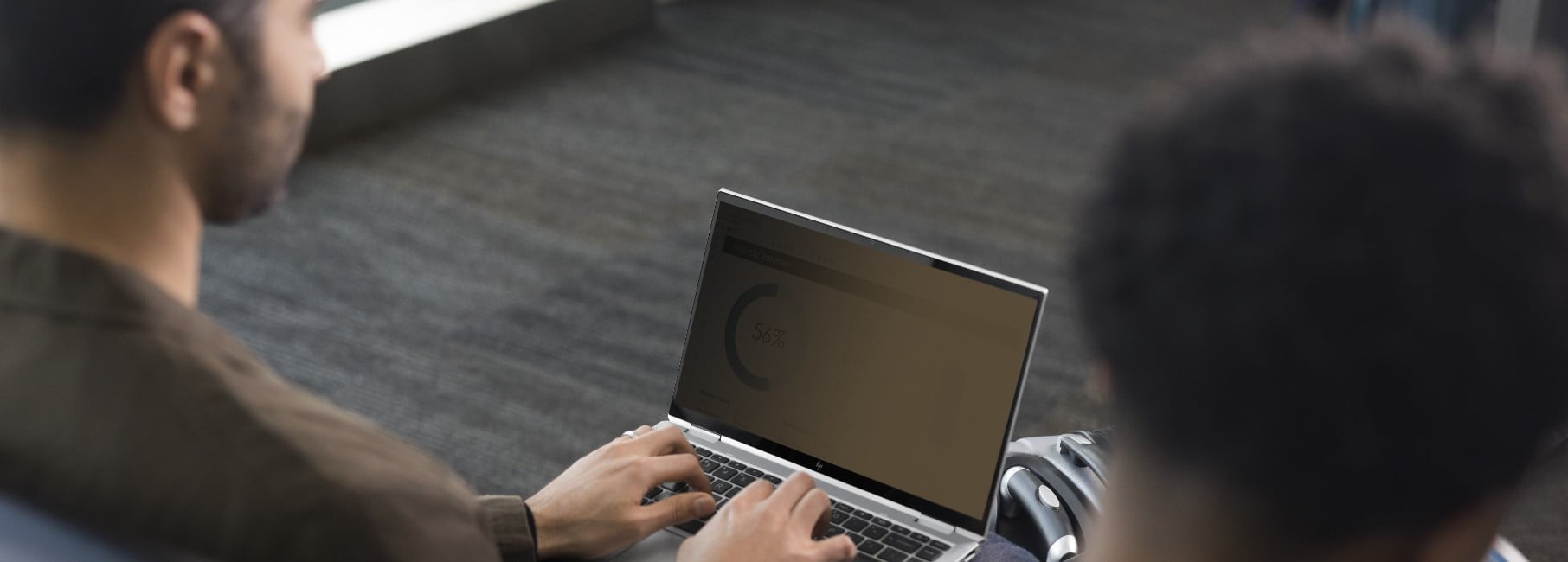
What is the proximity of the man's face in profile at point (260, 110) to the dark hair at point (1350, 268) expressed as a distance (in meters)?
0.56

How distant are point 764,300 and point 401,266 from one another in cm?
197

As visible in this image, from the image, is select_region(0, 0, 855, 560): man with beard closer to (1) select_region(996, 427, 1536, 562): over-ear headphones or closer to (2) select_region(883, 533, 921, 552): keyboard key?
(2) select_region(883, 533, 921, 552): keyboard key

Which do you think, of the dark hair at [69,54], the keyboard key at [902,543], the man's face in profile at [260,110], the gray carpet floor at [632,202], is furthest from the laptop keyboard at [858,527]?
the gray carpet floor at [632,202]

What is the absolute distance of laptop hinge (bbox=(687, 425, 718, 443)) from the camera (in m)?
1.36

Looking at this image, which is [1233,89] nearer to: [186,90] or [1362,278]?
[1362,278]

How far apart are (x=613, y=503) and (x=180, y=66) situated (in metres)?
0.49

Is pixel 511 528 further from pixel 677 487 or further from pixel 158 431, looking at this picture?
pixel 158 431

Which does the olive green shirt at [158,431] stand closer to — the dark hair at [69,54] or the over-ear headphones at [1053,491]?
the dark hair at [69,54]

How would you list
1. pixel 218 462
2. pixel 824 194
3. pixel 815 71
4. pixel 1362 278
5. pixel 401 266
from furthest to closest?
pixel 815 71
pixel 824 194
pixel 401 266
pixel 218 462
pixel 1362 278

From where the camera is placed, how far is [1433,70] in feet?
1.71

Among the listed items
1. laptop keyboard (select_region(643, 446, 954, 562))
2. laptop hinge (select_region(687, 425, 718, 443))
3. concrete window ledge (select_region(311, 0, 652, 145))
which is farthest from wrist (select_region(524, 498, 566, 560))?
concrete window ledge (select_region(311, 0, 652, 145))

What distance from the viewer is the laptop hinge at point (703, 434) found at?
1363 mm

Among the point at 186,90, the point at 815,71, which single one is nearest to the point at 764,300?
the point at 186,90

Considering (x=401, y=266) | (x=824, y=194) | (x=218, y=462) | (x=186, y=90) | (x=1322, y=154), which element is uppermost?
(x=1322, y=154)
